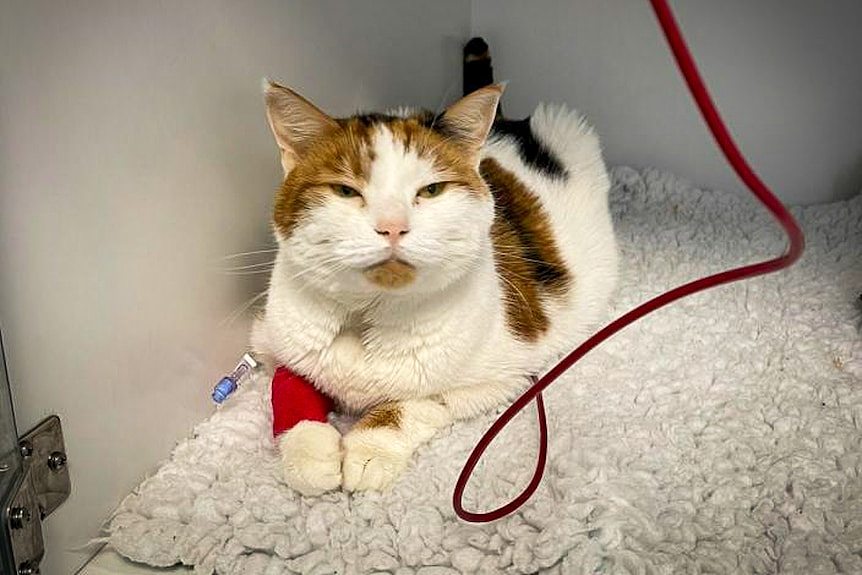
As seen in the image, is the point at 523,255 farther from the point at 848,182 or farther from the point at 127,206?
the point at 848,182

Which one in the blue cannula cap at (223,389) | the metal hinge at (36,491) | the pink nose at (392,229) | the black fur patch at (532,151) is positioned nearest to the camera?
the metal hinge at (36,491)

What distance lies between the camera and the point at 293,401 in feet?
3.99

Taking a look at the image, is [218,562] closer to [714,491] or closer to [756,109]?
[714,491]

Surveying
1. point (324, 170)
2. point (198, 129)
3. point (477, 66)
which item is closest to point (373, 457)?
point (324, 170)

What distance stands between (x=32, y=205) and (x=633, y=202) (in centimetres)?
141

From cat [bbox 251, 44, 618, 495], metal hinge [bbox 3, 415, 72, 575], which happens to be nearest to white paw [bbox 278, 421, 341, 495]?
cat [bbox 251, 44, 618, 495]

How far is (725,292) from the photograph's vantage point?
159 cm

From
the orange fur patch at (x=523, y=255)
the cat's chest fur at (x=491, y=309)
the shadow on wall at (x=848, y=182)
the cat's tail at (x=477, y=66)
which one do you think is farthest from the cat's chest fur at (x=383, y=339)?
the shadow on wall at (x=848, y=182)

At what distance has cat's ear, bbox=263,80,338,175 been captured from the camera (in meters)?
1.06

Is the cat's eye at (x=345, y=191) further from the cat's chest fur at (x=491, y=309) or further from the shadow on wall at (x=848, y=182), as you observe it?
the shadow on wall at (x=848, y=182)

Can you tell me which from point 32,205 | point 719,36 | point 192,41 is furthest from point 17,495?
point 719,36

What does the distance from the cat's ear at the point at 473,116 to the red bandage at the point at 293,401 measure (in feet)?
1.43

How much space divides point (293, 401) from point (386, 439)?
0.53 feet

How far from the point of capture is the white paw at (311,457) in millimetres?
1091
